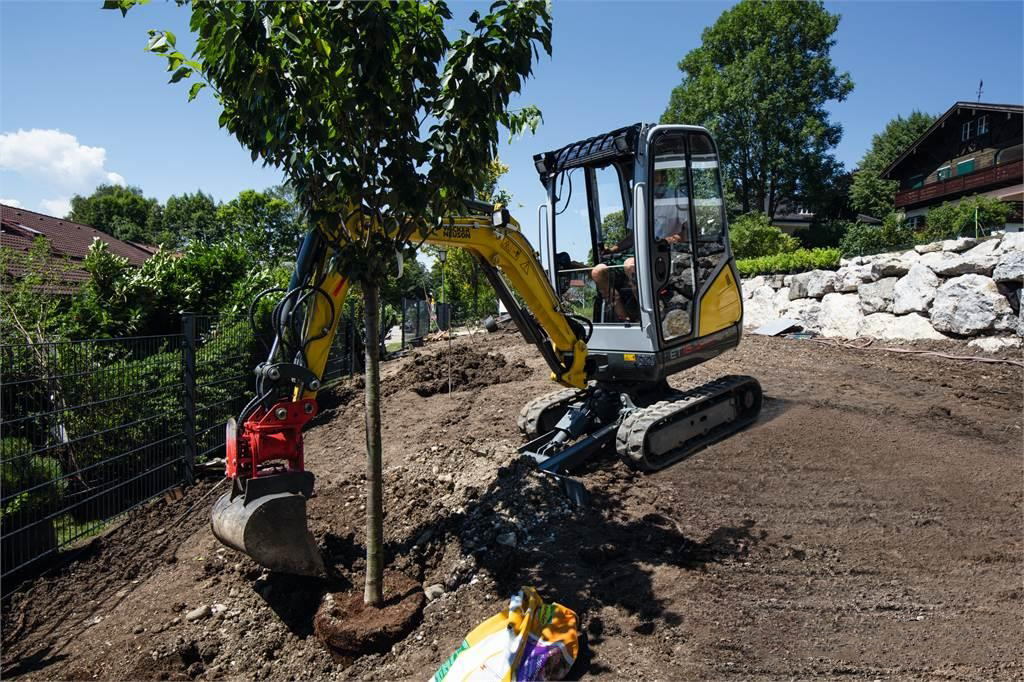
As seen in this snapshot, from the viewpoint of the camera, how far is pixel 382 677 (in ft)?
10.3

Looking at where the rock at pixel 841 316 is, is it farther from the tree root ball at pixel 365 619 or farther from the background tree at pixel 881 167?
the background tree at pixel 881 167

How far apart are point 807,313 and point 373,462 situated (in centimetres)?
1231

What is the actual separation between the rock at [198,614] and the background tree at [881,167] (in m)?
38.8

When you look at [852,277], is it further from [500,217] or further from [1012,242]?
[500,217]

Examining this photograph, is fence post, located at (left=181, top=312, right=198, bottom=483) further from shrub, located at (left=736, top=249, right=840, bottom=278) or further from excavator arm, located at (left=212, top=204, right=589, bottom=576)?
shrub, located at (left=736, top=249, right=840, bottom=278)

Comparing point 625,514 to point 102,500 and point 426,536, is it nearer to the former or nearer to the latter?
point 426,536

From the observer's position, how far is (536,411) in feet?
21.9

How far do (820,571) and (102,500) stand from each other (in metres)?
5.66

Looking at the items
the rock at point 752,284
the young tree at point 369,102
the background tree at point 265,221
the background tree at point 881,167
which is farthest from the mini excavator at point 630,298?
the background tree at point 881,167

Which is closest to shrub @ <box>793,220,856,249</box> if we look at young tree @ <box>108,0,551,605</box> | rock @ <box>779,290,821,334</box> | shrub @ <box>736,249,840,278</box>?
shrub @ <box>736,249,840,278</box>

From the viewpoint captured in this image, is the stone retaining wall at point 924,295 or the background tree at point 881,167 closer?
the stone retaining wall at point 924,295

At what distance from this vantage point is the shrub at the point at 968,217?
63.2 feet

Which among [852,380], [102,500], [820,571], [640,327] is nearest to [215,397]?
[102,500]

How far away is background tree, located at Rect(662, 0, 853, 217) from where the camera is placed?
3316 centimetres
